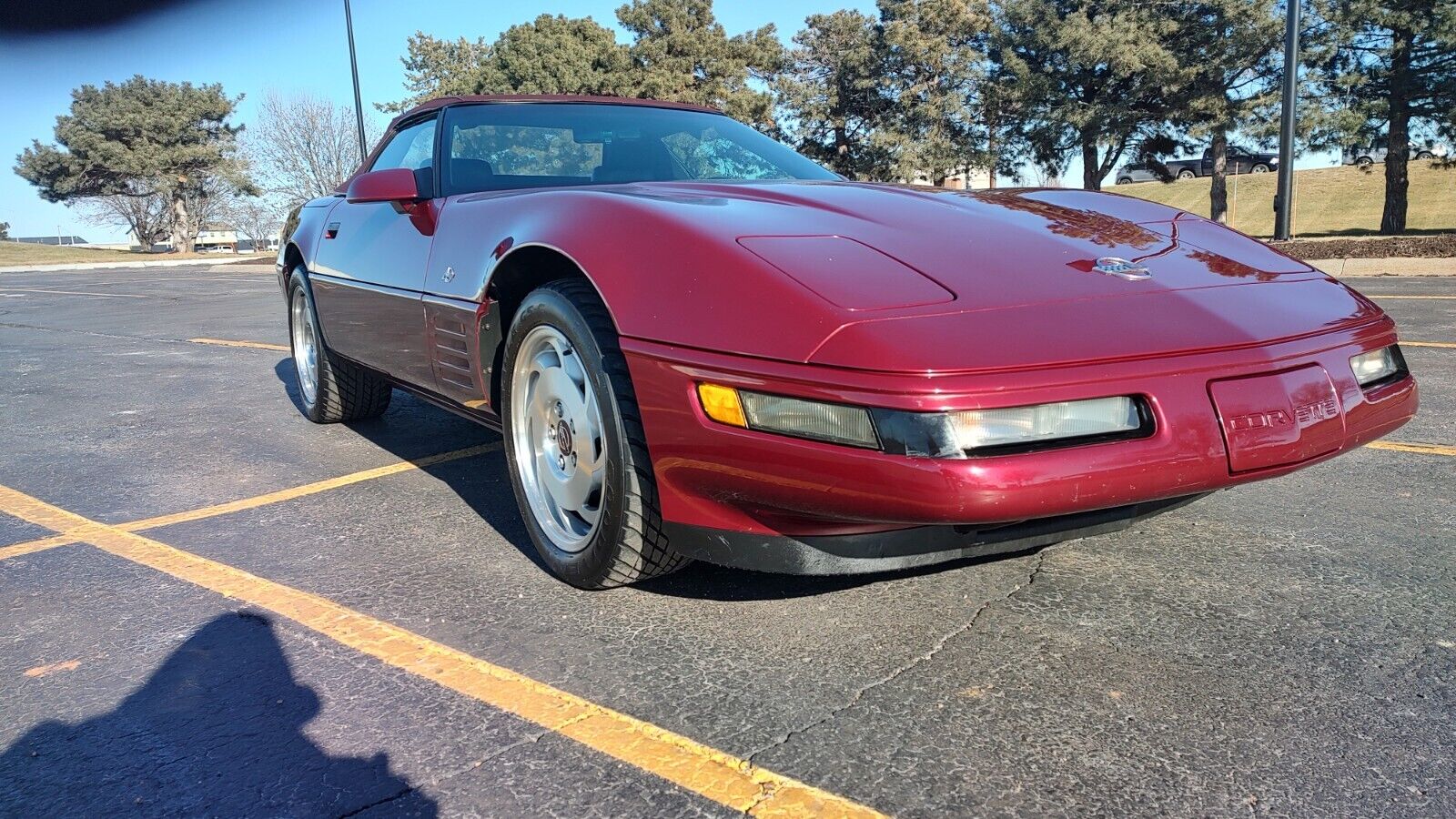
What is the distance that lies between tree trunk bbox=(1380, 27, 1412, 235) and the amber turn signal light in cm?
2498

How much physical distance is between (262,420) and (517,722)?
3.70m

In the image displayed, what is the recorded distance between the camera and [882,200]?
2707 mm

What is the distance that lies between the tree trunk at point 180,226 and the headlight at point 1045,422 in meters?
55.9

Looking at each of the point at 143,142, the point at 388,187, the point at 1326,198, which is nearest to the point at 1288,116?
the point at 388,187

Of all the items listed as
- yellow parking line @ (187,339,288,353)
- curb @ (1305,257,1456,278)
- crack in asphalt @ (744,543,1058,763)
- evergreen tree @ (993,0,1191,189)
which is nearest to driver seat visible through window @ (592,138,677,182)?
crack in asphalt @ (744,543,1058,763)

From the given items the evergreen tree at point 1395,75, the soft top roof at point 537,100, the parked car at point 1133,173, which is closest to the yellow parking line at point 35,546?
the soft top roof at point 537,100

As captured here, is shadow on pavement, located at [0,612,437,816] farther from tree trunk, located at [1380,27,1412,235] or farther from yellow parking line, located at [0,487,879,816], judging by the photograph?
tree trunk, located at [1380,27,1412,235]

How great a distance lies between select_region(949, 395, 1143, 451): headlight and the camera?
70.9 inches

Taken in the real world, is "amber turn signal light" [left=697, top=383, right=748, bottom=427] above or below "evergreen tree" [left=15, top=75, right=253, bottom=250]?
below

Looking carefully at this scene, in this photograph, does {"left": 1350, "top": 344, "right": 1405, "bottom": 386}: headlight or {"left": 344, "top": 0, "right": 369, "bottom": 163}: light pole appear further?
{"left": 344, "top": 0, "right": 369, "bottom": 163}: light pole

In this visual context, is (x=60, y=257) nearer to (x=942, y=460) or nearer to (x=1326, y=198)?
(x=942, y=460)

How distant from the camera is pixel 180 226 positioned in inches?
1999

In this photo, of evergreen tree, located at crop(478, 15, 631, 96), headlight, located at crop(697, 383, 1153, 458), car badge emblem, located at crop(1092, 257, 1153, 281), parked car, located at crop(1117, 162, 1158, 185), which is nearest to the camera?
headlight, located at crop(697, 383, 1153, 458)

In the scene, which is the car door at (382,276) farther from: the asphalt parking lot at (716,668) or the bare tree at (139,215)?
the bare tree at (139,215)
